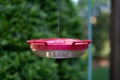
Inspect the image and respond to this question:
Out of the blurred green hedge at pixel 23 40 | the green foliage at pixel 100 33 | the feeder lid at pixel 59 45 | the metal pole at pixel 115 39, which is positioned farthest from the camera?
the green foliage at pixel 100 33

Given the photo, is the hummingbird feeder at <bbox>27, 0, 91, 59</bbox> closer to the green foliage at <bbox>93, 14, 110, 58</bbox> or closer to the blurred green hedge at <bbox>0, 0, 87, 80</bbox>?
the blurred green hedge at <bbox>0, 0, 87, 80</bbox>

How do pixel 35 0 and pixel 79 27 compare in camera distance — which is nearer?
pixel 35 0

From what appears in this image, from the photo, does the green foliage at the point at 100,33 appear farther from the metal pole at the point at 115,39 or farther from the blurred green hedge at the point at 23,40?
the blurred green hedge at the point at 23,40

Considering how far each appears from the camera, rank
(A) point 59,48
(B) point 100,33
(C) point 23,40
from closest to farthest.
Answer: (A) point 59,48 → (C) point 23,40 → (B) point 100,33

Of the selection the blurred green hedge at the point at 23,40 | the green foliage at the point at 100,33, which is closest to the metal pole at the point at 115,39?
the blurred green hedge at the point at 23,40

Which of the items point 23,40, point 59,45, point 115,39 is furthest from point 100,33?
point 59,45

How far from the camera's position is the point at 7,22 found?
179 cm

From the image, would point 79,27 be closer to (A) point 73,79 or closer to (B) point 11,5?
(A) point 73,79

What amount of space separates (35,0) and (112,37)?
26.5 inches

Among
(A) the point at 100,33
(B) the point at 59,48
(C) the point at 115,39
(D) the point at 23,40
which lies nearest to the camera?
(B) the point at 59,48

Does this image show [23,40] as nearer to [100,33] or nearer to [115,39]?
[115,39]

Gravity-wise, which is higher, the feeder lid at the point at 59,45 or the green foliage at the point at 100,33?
the feeder lid at the point at 59,45

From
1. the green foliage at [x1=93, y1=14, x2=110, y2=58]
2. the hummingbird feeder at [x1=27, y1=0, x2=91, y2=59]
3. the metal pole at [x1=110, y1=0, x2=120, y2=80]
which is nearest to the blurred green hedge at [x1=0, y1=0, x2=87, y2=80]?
the metal pole at [x1=110, y1=0, x2=120, y2=80]

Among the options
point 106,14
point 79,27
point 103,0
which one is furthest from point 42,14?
point 106,14
